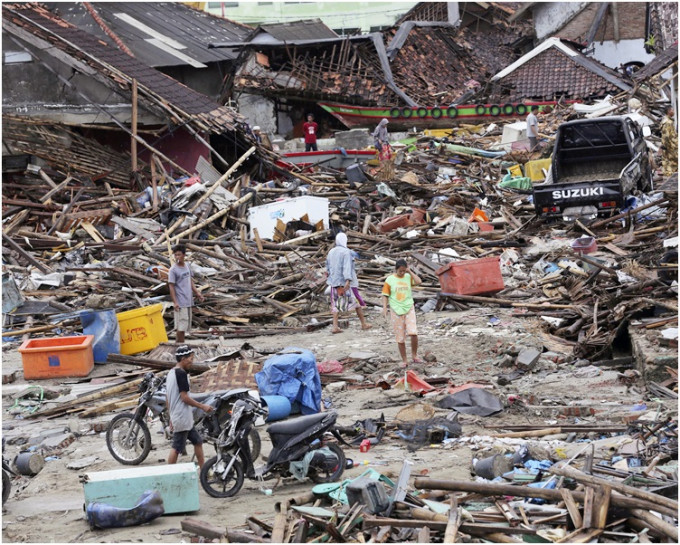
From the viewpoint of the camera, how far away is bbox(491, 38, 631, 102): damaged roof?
123 ft

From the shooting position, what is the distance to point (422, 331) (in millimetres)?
15000

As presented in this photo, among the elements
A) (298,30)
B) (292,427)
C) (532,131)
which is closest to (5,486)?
(292,427)

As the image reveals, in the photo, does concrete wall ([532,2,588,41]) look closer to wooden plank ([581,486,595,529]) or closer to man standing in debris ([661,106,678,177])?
man standing in debris ([661,106,678,177])

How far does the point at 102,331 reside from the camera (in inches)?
561

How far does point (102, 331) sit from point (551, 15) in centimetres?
3503

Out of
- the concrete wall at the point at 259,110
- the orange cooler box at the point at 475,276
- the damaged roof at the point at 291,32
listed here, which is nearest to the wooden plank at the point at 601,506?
the orange cooler box at the point at 475,276

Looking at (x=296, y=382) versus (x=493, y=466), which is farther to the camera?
(x=296, y=382)

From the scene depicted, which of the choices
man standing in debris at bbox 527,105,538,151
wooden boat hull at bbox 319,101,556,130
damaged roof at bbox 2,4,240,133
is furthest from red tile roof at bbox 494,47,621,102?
damaged roof at bbox 2,4,240,133

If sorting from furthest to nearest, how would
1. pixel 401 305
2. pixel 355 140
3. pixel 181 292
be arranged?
pixel 355 140 < pixel 181 292 < pixel 401 305

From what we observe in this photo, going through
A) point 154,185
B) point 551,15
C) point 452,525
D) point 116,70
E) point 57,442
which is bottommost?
point 57,442

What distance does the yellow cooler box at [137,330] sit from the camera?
14.4 metres

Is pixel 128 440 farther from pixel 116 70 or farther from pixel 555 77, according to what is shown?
pixel 555 77

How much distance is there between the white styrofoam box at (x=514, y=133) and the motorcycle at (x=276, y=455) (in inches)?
916

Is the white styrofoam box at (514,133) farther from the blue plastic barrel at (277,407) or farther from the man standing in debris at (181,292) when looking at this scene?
the blue plastic barrel at (277,407)
